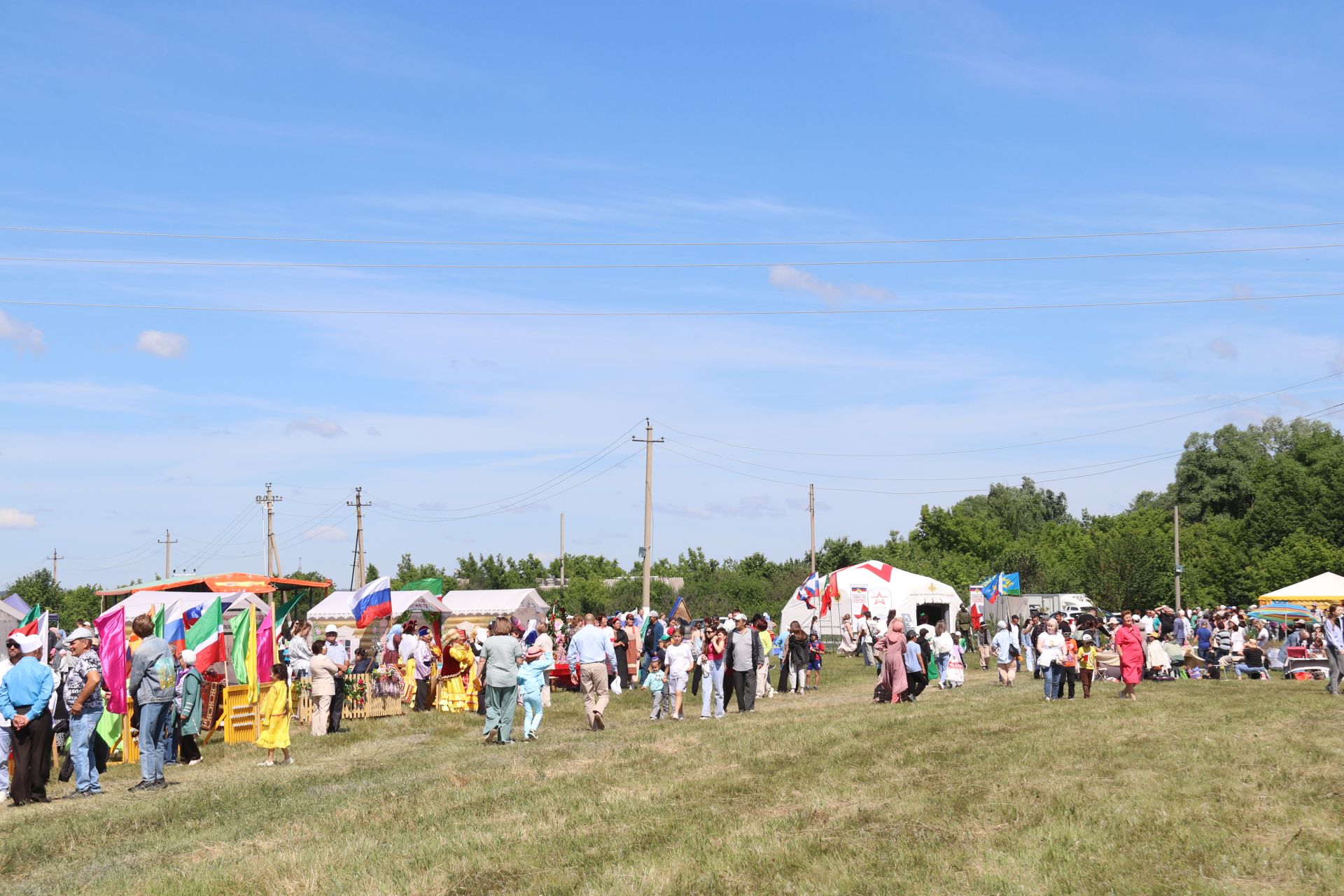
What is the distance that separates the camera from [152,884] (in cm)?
903

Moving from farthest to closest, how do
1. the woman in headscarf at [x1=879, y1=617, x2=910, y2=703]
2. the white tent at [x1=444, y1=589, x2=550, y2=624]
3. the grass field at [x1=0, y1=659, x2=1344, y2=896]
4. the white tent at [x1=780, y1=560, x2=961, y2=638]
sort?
the white tent at [x1=444, y1=589, x2=550, y2=624]
the white tent at [x1=780, y1=560, x2=961, y2=638]
the woman in headscarf at [x1=879, y1=617, x2=910, y2=703]
the grass field at [x1=0, y1=659, x2=1344, y2=896]

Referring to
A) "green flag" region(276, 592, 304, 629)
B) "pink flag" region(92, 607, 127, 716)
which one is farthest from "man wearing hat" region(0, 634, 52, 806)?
"green flag" region(276, 592, 304, 629)

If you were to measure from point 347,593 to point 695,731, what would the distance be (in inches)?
1816

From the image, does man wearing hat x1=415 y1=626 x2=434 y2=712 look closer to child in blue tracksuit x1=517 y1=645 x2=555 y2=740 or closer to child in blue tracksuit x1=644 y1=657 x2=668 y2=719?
child in blue tracksuit x1=644 y1=657 x2=668 y2=719

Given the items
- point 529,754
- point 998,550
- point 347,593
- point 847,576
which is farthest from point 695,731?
point 998,550

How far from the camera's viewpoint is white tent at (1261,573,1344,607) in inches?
1454

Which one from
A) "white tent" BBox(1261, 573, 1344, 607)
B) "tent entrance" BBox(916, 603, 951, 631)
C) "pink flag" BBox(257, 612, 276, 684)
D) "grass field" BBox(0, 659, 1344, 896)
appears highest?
"white tent" BBox(1261, 573, 1344, 607)

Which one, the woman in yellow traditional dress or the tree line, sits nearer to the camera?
the woman in yellow traditional dress

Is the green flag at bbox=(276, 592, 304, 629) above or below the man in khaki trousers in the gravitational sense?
above

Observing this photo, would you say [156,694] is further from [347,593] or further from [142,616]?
[347,593]

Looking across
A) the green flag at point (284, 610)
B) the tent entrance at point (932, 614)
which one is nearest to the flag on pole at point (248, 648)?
the green flag at point (284, 610)

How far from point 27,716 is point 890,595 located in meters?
39.2

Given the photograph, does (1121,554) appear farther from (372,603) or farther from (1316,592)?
(372,603)

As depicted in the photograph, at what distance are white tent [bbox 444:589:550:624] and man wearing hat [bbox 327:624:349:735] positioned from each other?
3524 cm
